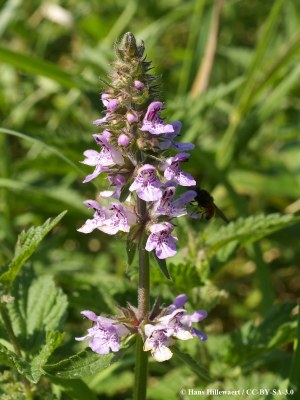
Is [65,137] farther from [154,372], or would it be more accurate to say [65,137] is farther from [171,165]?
[171,165]

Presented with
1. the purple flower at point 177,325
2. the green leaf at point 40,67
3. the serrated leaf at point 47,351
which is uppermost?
the green leaf at point 40,67

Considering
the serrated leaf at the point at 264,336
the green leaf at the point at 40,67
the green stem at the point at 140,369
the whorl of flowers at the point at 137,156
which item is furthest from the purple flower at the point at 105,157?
the green leaf at the point at 40,67

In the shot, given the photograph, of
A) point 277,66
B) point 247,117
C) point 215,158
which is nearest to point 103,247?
point 215,158

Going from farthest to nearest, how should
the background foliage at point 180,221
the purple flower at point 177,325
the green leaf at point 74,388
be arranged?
the background foliage at point 180,221 → the green leaf at point 74,388 → the purple flower at point 177,325

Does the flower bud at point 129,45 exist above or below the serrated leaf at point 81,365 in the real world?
above

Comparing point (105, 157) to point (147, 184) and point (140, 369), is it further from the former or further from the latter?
point (140, 369)

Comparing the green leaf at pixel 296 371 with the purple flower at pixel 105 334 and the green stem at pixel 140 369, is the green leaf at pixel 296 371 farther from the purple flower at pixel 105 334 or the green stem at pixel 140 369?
the purple flower at pixel 105 334

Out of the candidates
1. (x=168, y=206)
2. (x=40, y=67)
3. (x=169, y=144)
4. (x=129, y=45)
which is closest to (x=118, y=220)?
(x=168, y=206)

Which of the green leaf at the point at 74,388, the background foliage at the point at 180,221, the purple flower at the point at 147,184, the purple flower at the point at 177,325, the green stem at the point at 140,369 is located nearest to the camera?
the purple flower at the point at 147,184

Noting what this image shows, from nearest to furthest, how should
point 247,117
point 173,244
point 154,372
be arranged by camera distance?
point 173,244 → point 154,372 → point 247,117
